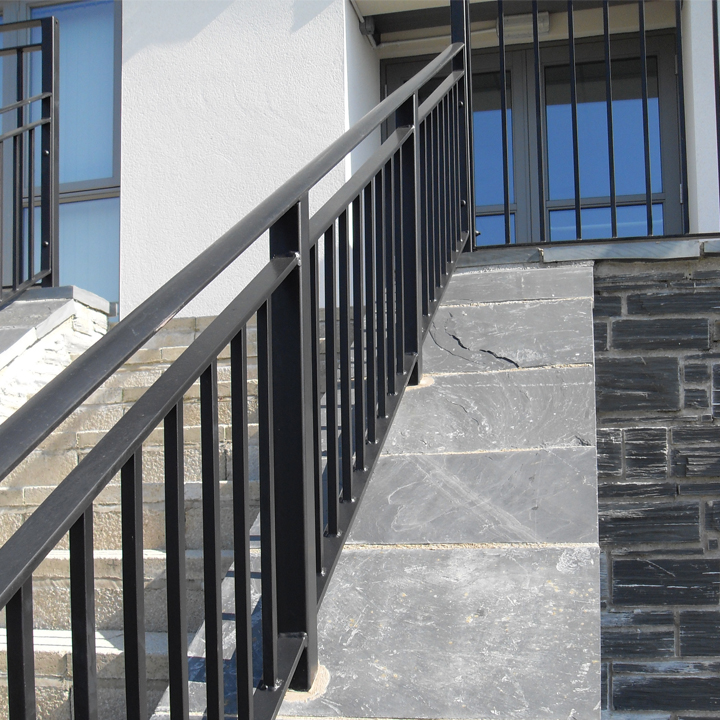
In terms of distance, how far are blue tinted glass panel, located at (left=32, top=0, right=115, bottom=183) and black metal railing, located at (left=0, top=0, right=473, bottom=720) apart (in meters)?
3.70

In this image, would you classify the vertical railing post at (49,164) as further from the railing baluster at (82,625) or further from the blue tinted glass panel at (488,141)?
the blue tinted glass panel at (488,141)

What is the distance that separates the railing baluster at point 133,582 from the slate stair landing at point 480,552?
46 cm

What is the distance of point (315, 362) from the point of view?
59.5 inches

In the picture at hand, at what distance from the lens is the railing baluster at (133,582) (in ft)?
3.07

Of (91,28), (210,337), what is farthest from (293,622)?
(91,28)

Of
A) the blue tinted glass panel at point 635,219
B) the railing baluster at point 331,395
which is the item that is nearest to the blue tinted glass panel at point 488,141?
the blue tinted glass panel at point 635,219

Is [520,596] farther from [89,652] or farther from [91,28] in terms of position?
[91,28]

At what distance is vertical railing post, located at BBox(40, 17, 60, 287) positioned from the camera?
3533mm

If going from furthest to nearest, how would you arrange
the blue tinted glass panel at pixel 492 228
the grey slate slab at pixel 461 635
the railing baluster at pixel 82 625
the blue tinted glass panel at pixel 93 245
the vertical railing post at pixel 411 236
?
1. the blue tinted glass panel at pixel 492 228
2. the blue tinted glass panel at pixel 93 245
3. the vertical railing post at pixel 411 236
4. the grey slate slab at pixel 461 635
5. the railing baluster at pixel 82 625

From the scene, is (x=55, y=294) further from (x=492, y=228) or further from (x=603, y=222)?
(x=603, y=222)

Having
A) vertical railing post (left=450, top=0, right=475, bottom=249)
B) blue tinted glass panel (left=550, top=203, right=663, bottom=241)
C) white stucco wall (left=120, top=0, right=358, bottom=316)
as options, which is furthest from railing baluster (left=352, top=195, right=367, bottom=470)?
blue tinted glass panel (left=550, top=203, right=663, bottom=241)

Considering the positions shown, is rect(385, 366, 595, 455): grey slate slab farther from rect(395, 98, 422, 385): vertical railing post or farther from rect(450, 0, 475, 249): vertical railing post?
rect(450, 0, 475, 249): vertical railing post

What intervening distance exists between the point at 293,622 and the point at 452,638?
0.30 metres

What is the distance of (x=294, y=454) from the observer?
136 centimetres
